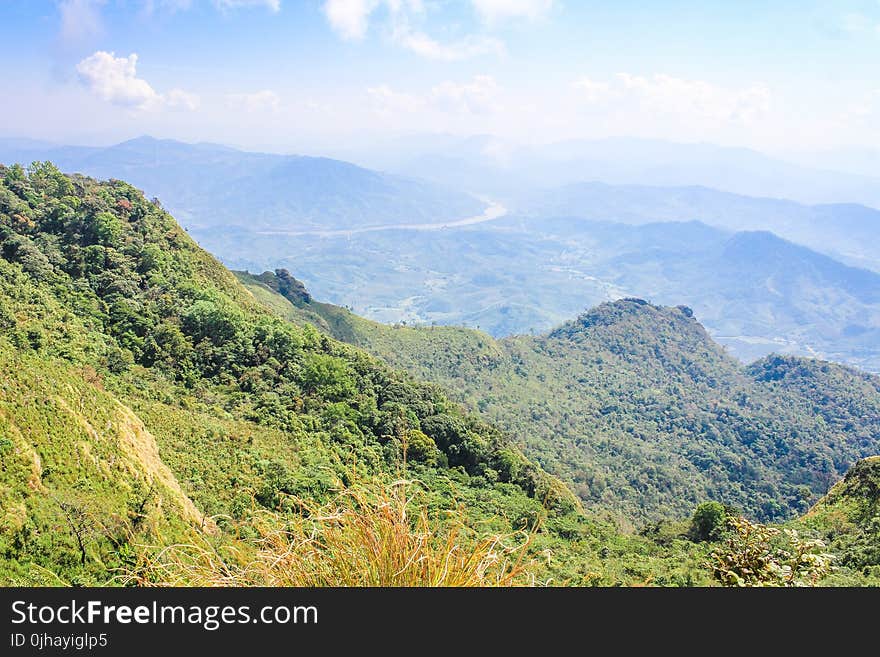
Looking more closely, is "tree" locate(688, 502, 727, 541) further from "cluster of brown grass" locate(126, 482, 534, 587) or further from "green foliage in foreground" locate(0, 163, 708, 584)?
"cluster of brown grass" locate(126, 482, 534, 587)

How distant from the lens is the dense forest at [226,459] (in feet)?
12.5

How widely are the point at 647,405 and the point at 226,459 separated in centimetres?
6487

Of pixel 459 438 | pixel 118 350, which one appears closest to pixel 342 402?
pixel 459 438

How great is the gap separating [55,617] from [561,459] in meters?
50.9

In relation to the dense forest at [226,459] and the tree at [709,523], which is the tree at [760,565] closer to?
the dense forest at [226,459]

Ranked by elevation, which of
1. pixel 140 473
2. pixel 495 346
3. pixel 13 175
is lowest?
pixel 495 346

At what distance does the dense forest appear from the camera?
382cm

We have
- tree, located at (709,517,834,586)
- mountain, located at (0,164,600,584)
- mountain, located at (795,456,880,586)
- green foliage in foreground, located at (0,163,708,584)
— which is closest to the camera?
tree, located at (709,517,834,586)

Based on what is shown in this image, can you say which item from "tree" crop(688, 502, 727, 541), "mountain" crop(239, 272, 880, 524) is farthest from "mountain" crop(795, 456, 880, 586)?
"mountain" crop(239, 272, 880, 524)

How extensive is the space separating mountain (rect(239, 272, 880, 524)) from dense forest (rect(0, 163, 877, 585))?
12198 millimetres

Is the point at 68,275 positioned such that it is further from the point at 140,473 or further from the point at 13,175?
the point at 140,473

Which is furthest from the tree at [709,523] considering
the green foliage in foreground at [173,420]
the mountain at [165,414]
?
the mountain at [165,414]

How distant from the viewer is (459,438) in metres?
28.2

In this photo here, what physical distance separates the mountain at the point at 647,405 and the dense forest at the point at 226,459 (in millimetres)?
12198
